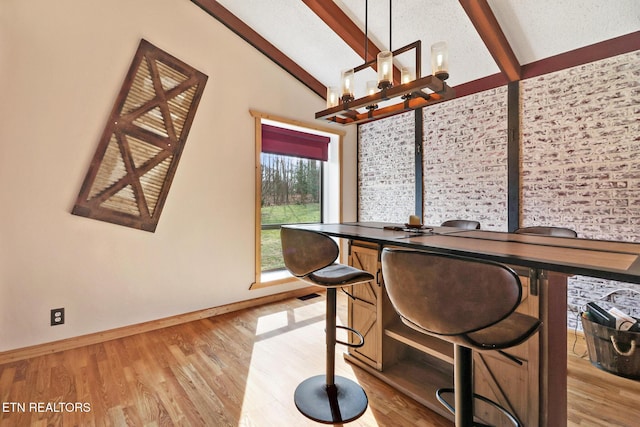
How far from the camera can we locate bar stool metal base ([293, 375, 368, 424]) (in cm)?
170

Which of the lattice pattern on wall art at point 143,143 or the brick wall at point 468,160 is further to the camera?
the brick wall at point 468,160

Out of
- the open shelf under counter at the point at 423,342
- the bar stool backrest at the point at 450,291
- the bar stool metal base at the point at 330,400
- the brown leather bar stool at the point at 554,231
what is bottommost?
the bar stool metal base at the point at 330,400

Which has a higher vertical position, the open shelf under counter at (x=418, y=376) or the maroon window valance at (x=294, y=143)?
the maroon window valance at (x=294, y=143)

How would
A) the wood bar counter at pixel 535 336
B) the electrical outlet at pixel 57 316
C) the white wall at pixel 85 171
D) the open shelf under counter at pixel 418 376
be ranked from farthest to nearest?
1. the electrical outlet at pixel 57 316
2. the white wall at pixel 85 171
3. the open shelf under counter at pixel 418 376
4. the wood bar counter at pixel 535 336

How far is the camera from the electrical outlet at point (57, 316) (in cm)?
242

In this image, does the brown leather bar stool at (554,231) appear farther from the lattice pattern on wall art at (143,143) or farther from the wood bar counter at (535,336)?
the lattice pattern on wall art at (143,143)

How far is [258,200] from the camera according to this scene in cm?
353

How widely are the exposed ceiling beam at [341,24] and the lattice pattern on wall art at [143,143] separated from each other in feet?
4.54

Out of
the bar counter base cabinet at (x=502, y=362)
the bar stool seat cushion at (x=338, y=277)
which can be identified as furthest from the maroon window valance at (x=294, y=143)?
the bar stool seat cushion at (x=338, y=277)

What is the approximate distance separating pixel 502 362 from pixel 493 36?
2.70m

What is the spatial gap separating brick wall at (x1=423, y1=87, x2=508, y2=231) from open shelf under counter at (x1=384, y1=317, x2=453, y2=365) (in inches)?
75.5

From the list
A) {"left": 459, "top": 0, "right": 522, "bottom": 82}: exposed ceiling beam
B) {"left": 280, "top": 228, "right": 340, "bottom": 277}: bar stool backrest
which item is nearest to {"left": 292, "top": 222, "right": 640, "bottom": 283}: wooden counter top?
{"left": 280, "top": 228, "right": 340, "bottom": 277}: bar stool backrest

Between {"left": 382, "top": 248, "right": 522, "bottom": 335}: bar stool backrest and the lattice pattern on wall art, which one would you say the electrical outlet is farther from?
{"left": 382, "top": 248, "right": 522, "bottom": 335}: bar stool backrest

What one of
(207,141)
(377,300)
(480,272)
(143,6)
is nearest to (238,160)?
(207,141)
